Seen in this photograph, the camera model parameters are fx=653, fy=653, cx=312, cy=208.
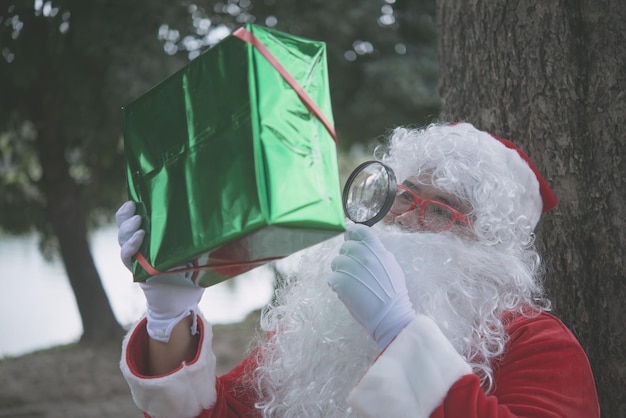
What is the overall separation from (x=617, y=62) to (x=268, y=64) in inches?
57.3

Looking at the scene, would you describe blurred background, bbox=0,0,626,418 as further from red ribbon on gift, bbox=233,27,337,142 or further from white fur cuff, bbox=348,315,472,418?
red ribbon on gift, bbox=233,27,337,142

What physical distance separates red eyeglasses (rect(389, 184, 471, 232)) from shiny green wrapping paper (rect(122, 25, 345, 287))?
1.95 ft

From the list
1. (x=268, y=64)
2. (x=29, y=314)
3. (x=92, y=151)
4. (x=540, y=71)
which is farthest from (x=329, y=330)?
(x=29, y=314)

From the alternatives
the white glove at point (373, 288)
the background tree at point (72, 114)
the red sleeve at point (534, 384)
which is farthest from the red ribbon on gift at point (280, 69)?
the background tree at point (72, 114)

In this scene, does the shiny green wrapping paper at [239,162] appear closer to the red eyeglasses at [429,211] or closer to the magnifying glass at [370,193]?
the magnifying glass at [370,193]

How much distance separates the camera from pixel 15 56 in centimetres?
473

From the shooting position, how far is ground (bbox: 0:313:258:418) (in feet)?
15.8

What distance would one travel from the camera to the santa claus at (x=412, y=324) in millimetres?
1596

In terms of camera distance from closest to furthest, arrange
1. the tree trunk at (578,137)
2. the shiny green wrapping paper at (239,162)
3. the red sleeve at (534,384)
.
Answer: the shiny green wrapping paper at (239,162)
the red sleeve at (534,384)
the tree trunk at (578,137)

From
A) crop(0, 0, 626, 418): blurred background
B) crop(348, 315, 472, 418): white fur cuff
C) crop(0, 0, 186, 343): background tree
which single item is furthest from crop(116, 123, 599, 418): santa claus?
crop(0, 0, 186, 343): background tree

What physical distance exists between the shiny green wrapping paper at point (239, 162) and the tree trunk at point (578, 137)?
3.92 ft

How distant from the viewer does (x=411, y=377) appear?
1.59 meters

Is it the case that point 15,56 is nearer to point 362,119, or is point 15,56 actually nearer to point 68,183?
point 68,183

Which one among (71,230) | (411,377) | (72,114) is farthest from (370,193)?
(71,230)
